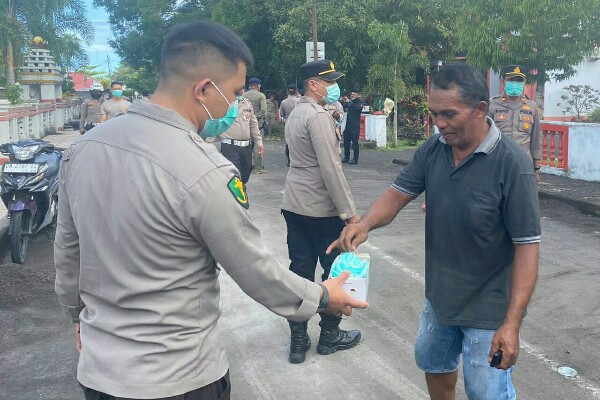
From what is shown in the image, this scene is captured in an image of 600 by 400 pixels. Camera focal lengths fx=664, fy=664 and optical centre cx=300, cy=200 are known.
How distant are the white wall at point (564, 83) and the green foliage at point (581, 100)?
0.57m

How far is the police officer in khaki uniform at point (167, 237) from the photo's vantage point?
76.9 inches

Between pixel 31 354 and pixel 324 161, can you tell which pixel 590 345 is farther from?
pixel 31 354

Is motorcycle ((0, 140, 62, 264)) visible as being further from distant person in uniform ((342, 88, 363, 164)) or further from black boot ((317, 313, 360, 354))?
distant person in uniform ((342, 88, 363, 164))

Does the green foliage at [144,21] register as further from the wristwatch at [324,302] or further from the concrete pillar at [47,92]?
the wristwatch at [324,302]

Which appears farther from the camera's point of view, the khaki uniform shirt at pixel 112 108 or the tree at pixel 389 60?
the tree at pixel 389 60

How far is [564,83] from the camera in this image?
22.8 m

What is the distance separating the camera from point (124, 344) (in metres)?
2.00

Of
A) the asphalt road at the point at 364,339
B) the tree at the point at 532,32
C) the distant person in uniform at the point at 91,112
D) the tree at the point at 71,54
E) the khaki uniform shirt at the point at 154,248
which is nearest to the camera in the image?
the khaki uniform shirt at the point at 154,248

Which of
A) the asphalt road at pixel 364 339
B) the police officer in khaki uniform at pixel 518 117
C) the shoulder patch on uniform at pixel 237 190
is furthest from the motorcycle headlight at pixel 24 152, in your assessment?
the shoulder patch on uniform at pixel 237 190

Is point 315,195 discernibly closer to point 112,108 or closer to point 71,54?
point 112,108

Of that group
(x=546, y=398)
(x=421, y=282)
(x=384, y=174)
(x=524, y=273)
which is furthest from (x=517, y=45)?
(x=524, y=273)

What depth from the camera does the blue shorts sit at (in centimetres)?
288

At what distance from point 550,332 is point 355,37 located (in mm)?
19082

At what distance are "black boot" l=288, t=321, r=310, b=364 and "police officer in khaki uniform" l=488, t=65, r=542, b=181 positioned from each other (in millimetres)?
4518
